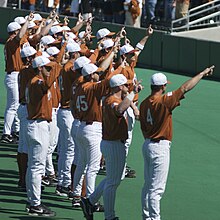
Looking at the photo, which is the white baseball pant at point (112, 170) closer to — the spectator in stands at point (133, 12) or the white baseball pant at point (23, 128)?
the white baseball pant at point (23, 128)

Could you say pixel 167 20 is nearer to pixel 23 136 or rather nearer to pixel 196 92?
pixel 196 92

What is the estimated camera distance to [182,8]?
28562 millimetres

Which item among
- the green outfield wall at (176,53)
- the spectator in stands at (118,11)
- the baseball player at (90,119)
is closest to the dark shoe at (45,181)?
the baseball player at (90,119)

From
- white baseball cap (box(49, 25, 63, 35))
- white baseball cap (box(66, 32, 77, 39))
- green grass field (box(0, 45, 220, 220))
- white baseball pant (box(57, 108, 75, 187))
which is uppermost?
white baseball cap (box(49, 25, 63, 35))

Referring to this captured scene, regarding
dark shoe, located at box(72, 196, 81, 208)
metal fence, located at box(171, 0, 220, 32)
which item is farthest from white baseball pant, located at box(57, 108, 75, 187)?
metal fence, located at box(171, 0, 220, 32)

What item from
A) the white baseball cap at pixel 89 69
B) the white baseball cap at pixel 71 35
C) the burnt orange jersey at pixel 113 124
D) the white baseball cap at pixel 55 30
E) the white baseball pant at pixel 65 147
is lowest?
the white baseball pant at pixel 65 147

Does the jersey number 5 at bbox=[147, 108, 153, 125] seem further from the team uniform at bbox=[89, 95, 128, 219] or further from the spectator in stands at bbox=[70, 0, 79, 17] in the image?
the spectator in stands at bbox=[70, 0, 79, 17]

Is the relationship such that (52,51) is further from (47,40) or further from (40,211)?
(40,211)

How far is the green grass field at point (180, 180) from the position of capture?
1391 centimetres

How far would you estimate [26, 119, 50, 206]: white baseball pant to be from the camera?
13.5m

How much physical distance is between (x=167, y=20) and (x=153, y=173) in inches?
645

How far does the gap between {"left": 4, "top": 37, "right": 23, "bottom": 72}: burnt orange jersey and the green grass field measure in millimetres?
1509

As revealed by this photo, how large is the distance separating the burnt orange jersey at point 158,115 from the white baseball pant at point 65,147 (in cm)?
239

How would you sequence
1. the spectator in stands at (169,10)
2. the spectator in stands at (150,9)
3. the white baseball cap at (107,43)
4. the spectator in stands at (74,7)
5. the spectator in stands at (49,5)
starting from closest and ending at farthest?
the white baseball cap at (107,43), the spectator in stands at (169,10), the spectator in stands at (150,9), the spectator in stands at (74,7), the spectator in stands at (49,5)
